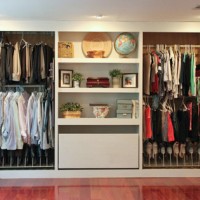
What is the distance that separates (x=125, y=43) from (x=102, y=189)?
2.19 metres

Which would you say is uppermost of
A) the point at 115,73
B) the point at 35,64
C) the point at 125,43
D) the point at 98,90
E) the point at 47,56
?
the point at 125,43

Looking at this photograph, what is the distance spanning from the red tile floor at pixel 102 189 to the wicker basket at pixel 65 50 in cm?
185

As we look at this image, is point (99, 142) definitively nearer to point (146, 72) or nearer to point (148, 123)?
point (148, 123)

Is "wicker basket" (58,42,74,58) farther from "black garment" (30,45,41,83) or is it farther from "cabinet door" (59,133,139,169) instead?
"cabinet door" (59,133,139,169)

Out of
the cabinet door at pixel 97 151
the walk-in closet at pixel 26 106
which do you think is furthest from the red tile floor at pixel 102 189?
the walk-in closet at pixel 26 106

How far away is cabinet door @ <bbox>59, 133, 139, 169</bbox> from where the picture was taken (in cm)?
519

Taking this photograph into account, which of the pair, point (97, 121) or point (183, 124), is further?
point (183, 124)

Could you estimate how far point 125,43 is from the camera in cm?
532

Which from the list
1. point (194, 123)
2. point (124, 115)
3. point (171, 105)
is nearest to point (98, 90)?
point (124, 115)

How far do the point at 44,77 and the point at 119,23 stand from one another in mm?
1365

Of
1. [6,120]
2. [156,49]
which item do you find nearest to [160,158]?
[156,49]

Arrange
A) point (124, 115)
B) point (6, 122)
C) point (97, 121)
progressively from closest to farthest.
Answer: point (6, 122) < point (97, 121) < point (124, 115)

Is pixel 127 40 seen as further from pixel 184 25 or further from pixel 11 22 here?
pixel 11 22

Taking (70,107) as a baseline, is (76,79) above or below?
above
